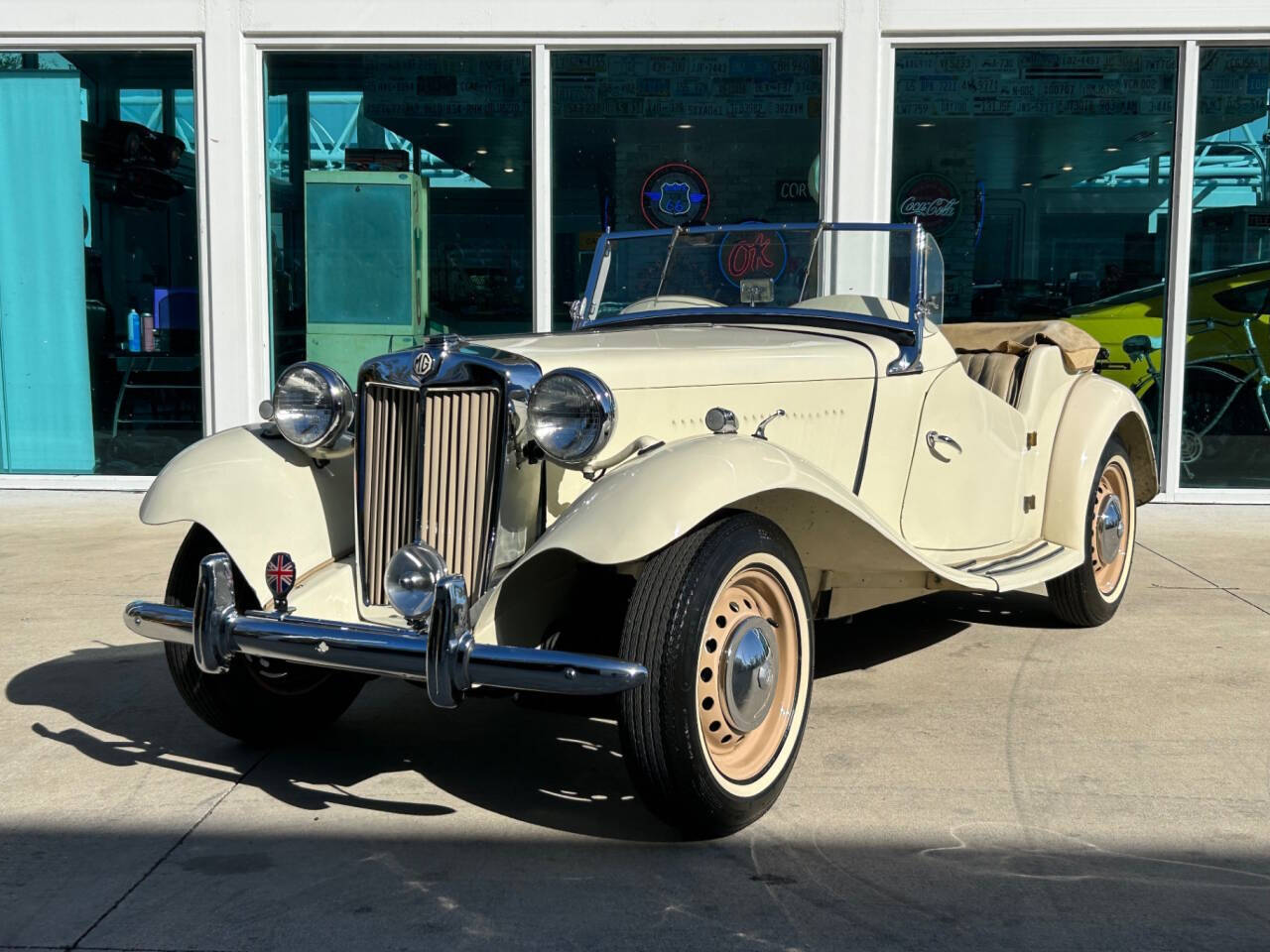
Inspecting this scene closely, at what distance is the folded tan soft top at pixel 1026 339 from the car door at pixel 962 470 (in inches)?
24.0

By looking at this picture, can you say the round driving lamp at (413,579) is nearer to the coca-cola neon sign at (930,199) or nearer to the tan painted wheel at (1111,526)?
the tan painted wheel at (1111,526)

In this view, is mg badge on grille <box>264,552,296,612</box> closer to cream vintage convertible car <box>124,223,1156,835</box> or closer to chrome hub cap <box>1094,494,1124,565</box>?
cream vintage convertible car <box>124,223,1156,835</box>

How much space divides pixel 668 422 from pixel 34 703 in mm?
2299

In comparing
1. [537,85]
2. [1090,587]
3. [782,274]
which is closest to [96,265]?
[537,85]

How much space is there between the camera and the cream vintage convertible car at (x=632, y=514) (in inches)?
116

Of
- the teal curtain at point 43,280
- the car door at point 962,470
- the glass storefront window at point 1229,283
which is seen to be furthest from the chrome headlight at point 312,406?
the glass storefront window at point 1229,283

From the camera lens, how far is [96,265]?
355 inches

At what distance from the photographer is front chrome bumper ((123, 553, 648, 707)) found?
2.77 m

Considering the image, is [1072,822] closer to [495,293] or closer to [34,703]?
[34,703]

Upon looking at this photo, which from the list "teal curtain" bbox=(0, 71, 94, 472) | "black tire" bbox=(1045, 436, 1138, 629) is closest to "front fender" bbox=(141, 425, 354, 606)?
"black tire" bbox=(1045, 436, 1138, 629)

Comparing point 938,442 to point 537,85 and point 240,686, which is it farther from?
point 537,85

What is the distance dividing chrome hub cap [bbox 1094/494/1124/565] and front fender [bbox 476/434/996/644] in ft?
6.16

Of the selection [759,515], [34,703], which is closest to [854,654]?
[759,515]

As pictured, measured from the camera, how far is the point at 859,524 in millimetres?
3566
